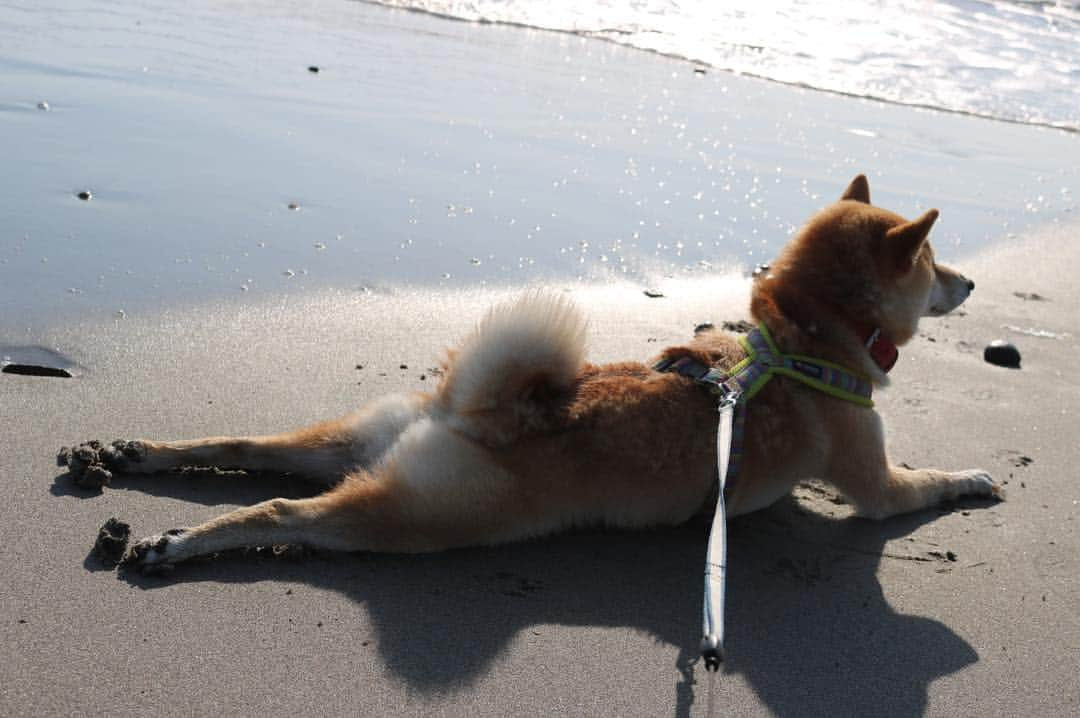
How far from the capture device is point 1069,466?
4.23 meters

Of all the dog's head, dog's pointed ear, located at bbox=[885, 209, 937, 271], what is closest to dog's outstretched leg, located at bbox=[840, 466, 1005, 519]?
the dog's head

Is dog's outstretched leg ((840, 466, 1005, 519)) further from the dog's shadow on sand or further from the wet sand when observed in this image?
the dog's shadow on sand

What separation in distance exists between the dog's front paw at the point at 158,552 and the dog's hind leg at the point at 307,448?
486 millimetres

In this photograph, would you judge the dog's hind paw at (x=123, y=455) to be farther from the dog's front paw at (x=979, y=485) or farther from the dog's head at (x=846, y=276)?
the dog's front paw at (x=979, y=485)

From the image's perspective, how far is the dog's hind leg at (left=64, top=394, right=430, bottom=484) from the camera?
340cm

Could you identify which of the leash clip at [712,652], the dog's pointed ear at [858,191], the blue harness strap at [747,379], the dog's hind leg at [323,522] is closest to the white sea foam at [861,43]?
the dog's pointed ear at [858,191]

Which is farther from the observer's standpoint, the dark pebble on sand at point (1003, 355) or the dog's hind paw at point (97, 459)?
the dark pebble on sand at point (1003, 355)

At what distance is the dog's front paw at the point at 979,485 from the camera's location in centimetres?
392

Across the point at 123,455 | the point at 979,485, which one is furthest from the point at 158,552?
the point at 979,485

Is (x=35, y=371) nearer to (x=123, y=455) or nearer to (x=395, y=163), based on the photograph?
(x=123, y=455)

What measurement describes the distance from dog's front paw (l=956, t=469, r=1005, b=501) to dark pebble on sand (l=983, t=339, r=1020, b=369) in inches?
54.6

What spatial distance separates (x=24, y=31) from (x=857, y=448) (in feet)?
24.4

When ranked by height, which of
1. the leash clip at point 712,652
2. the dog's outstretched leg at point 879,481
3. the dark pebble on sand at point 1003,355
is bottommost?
the dark pebble on sand at point 1003,355

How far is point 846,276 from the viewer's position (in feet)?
12.1
